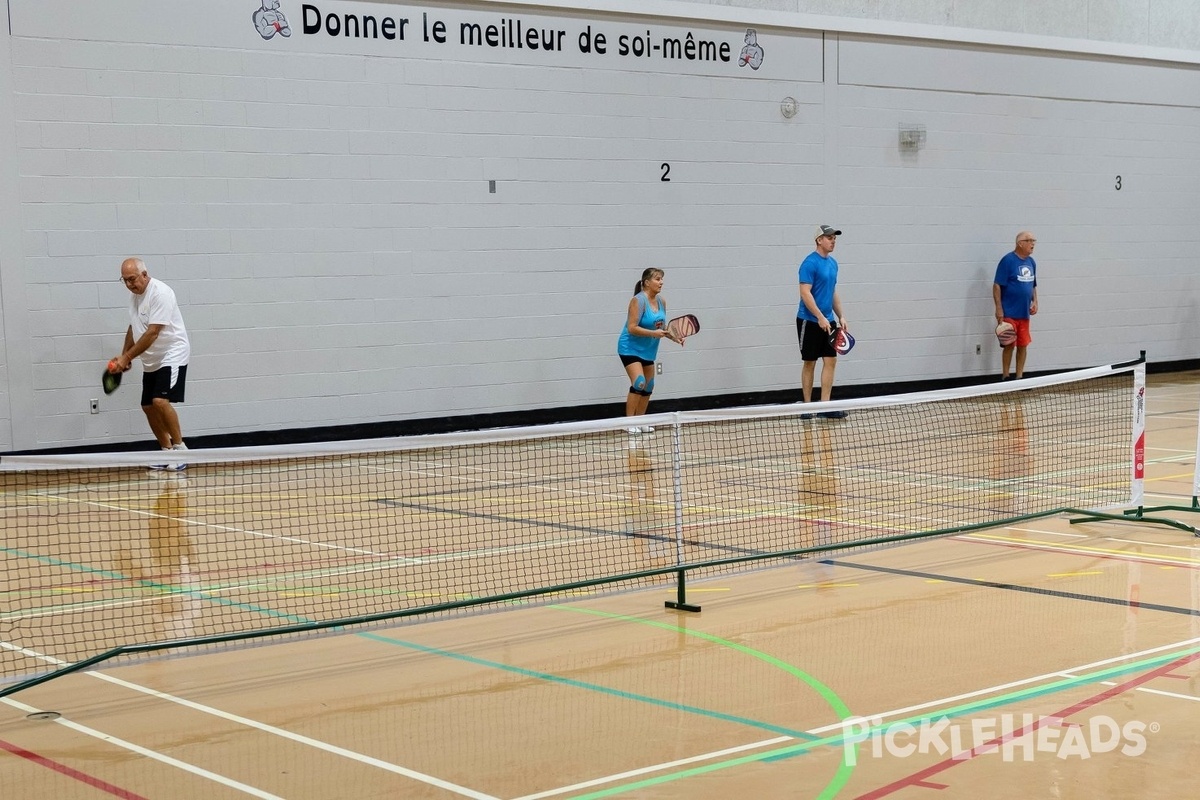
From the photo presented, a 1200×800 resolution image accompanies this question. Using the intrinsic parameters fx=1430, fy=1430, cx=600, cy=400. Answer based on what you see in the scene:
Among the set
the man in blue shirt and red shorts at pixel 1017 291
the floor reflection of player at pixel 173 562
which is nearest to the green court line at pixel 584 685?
the floor reflection of player at pixel 173 562

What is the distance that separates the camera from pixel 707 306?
17438mm

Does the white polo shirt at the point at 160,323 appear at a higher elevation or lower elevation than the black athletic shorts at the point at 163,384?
higher

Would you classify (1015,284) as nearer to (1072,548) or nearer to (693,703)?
(1072,548)

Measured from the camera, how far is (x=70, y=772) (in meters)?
4.89

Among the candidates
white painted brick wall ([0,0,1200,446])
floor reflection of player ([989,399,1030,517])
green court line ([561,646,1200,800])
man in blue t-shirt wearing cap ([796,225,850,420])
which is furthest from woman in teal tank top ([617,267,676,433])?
green court line ([561,646,1200,800])

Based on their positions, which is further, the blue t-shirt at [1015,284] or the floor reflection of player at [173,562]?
the blue t-shirt at [1015,284]

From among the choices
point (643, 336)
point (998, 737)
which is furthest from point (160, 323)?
point (998, 737)

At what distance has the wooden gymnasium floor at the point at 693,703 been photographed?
4.77m

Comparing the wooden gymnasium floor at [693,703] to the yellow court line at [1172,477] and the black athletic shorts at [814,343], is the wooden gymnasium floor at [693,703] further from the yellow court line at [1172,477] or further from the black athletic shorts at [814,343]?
the black athletic shorts at [814,343]

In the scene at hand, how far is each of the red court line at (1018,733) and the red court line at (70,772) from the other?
2393 millimetres

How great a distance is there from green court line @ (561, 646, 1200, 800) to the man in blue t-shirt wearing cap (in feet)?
33.5

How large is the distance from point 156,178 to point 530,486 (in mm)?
4983

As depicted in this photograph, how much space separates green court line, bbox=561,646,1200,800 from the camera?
15.5 feet

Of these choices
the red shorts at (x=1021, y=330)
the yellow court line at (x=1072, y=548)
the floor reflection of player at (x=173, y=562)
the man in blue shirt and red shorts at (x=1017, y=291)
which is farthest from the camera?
the red shorts at (x=1021, y=330)
